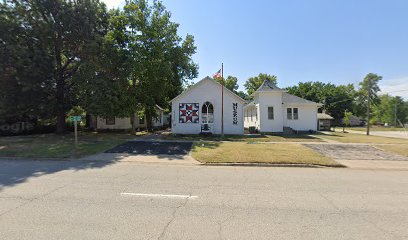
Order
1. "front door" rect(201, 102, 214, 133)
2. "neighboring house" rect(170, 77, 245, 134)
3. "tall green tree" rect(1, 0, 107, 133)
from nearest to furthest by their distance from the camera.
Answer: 1. "tall green tree" rect(1, 0, 107, 133)
2. "neighboring house" rect(170, 77, 245, 134)
3. "front door" rect(201, 102, 214, 133)

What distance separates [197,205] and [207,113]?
2021 centimetres

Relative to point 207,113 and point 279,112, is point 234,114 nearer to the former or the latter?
point 207,113

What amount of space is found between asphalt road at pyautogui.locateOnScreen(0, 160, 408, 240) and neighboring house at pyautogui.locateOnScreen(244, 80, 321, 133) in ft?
64.5

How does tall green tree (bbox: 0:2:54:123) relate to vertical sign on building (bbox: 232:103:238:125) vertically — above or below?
above

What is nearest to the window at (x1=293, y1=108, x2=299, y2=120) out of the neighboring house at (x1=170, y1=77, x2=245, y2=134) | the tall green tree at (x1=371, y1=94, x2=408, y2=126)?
the neighboring house at (x1=170, y1=77, x2=245, y2=134)

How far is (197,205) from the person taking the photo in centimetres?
548

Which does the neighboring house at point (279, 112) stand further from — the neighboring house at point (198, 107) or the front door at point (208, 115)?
the front door at point (208, 115)

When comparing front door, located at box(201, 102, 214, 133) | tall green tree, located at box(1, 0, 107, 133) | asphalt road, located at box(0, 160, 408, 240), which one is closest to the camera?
asphalt road, located at box(0, 160, 408, 240)

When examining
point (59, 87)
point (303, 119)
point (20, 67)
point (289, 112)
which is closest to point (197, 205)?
point (20, 67)

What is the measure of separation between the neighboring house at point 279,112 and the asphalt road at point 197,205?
19.7 meters

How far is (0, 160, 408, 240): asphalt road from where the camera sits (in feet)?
13.6

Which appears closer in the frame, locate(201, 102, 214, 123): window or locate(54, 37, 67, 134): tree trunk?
locate(54, 37, 67, 134): tree trunk

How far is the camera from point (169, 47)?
2422cm

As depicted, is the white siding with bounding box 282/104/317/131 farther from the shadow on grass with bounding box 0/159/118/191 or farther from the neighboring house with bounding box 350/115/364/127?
the neighboring house with bounding box 350/115/364/127
